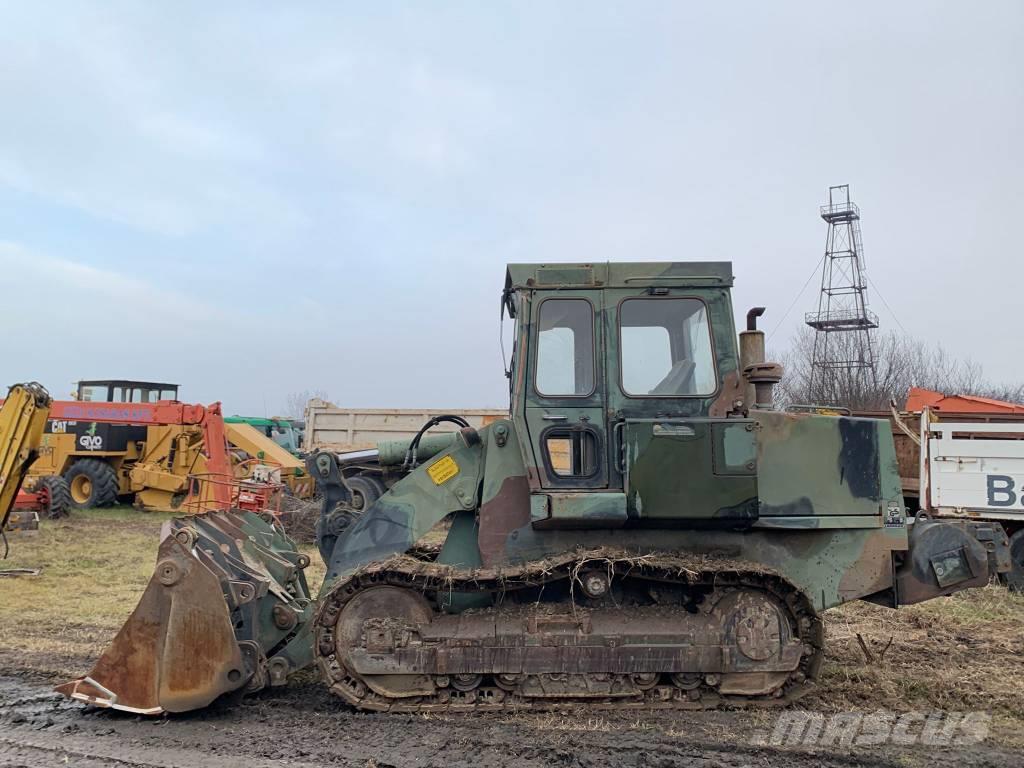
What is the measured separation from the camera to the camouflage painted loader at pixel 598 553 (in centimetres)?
487

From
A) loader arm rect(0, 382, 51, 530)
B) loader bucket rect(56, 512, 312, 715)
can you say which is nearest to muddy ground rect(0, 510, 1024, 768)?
loader bucket rect(56, 512, 312, 715)

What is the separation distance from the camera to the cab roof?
17.4 feet

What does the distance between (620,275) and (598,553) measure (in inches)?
74.2

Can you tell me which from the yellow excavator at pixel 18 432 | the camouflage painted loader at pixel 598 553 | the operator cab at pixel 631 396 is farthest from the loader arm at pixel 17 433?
the operator cab at pixel 631 396

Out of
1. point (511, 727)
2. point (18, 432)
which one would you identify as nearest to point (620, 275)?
point (511, 727)

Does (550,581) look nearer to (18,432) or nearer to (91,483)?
(18,432)

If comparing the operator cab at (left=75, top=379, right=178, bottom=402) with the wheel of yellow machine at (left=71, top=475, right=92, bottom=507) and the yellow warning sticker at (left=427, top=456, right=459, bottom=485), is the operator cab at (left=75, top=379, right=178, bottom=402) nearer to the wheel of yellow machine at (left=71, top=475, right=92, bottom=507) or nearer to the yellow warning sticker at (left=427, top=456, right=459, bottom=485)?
the wheel of yellow machine at (left=71, top=475, right=92, bottom=507)

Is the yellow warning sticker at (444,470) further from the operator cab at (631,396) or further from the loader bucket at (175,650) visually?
the loader bucket at (175,650)

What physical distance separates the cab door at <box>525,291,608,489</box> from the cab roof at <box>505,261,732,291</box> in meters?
0.10

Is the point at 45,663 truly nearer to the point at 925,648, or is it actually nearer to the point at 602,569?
the point at 602,569

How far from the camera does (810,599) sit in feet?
16.3

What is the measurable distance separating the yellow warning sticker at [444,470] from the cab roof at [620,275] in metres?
1.31

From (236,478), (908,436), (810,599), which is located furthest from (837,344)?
(810,599)

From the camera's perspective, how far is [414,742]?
4496 millimetres
